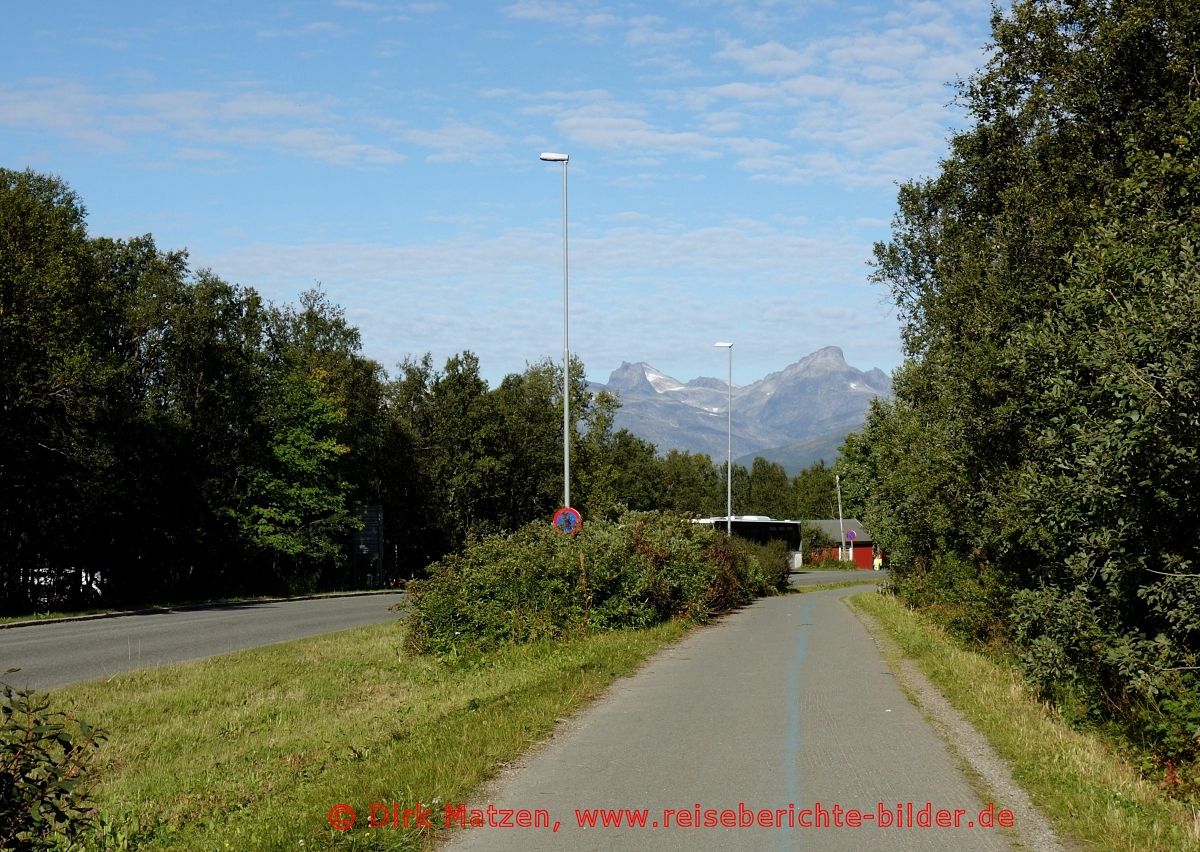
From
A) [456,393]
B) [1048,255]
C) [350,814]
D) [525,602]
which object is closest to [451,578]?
[525,602]

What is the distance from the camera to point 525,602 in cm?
1966

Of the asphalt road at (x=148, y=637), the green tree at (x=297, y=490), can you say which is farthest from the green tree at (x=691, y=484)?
the asphalt road at (x=148, y=637)

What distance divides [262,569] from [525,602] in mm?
39007

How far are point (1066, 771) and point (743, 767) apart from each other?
8.15ft

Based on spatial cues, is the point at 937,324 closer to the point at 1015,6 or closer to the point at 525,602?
the point at 1015,6

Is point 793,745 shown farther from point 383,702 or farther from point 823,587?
point 823,587

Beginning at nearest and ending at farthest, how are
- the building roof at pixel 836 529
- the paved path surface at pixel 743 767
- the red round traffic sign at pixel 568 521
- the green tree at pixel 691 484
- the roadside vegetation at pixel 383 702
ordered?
the paved path surface at pixel 743 767 < the roadside vegetation at pixel 383 702 < the red round traffic sign at pixel 568 521 < the green tree at pixel 691 484 < the building roof at pixel 836 529

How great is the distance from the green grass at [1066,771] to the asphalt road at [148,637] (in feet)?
38.9

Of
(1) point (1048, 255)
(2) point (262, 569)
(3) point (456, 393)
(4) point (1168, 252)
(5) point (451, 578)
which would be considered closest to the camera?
(4) point (1168, 252)

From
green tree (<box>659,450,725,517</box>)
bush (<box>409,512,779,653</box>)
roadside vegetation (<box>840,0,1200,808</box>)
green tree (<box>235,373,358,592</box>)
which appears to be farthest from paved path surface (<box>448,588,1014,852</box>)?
green tree (<box>659,450,725,517</box>)

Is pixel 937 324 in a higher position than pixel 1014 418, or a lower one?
higher

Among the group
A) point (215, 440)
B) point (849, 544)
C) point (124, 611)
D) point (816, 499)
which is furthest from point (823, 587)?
point (816, 499)

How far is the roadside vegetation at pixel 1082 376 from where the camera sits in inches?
360

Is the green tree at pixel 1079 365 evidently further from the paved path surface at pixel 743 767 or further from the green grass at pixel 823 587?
the green grass at pixel 823 587
